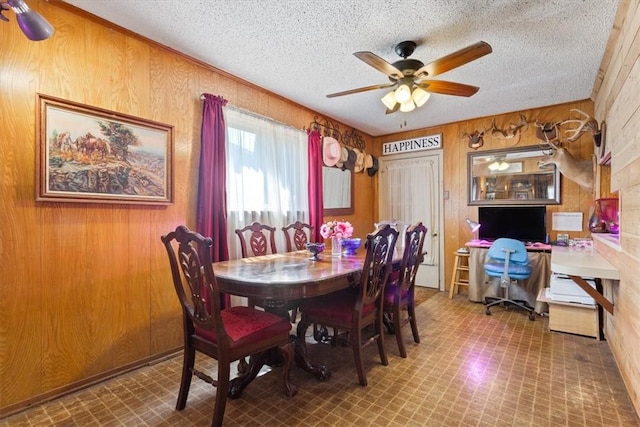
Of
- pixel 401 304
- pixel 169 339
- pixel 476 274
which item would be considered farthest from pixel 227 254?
pixel 476 274

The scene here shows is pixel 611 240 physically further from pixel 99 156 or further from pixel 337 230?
pixel 99 156

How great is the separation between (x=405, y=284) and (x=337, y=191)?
220 centimetres

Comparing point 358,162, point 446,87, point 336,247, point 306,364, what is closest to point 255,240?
point 336,247

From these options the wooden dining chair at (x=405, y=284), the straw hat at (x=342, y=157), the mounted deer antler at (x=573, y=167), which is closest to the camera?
the wooden dining chair at (x=405, y=284)

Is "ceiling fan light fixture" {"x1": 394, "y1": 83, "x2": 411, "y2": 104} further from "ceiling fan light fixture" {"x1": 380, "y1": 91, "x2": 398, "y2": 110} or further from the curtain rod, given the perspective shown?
the curtain rod

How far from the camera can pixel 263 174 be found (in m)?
3.44

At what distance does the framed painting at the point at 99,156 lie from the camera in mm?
2029

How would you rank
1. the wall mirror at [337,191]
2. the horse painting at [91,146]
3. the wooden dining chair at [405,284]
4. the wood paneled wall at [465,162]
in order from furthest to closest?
the wall mirror at [337,191] < the wood paneled wall at [465,162] < the wooden dining chair at [405,284] < the horse painting at [91,146]

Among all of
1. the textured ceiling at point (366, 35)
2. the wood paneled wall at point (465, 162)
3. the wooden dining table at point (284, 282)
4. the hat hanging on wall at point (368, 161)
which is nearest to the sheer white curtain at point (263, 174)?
the textured ceiling at point (366, 35)

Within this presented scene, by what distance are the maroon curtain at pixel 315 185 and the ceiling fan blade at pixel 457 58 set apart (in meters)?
1.81

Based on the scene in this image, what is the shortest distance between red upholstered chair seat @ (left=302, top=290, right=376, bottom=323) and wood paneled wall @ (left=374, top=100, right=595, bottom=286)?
2821 mm

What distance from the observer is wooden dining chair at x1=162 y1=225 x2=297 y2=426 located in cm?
170

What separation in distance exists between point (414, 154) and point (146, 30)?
3944 mm

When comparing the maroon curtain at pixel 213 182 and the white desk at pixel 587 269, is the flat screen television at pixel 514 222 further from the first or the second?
the maroon curtain at pixel 213 182
